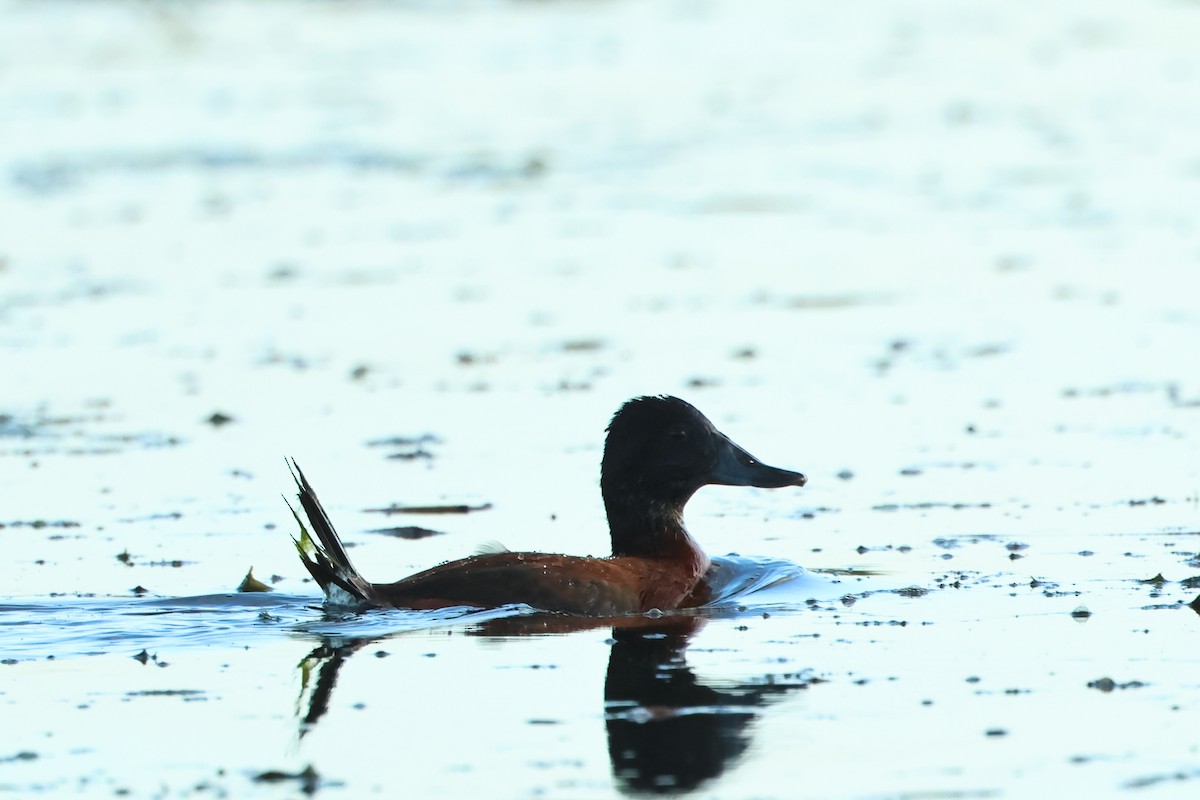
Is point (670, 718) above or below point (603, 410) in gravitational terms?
below

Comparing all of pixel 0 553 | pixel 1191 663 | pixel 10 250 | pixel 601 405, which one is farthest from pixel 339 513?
pixel 10 250

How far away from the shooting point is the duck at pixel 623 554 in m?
9.22

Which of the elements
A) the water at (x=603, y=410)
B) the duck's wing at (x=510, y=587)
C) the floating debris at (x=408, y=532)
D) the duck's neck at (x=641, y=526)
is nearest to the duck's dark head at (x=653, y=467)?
the duck's neck at (x=641, y=526)

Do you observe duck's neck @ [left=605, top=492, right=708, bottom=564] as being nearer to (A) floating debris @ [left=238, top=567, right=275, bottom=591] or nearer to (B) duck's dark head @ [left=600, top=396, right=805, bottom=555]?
(B) duck's dark head @ [left=600, top=396, right=805, bottom=555]

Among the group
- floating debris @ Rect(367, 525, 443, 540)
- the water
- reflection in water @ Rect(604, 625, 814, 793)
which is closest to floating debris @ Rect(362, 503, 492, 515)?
the water

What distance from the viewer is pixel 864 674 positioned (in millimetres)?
7953

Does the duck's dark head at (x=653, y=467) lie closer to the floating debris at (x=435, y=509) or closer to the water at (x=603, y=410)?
the water at (x=603, y=410)

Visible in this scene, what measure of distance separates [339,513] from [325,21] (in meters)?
29.5

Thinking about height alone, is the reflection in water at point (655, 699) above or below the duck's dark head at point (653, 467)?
below

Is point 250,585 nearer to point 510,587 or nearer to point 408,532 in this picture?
point 510,587

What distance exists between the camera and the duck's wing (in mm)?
9227

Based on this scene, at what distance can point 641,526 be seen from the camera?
33.6 feet

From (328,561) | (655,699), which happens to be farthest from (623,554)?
(655,699)

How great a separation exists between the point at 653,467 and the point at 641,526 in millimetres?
270
